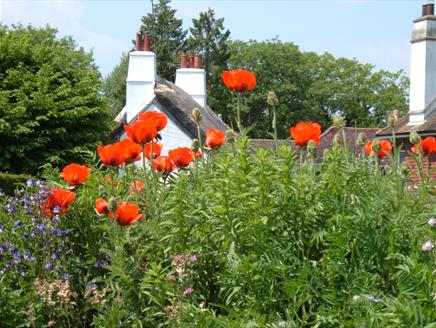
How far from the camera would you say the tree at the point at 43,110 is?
48.5 ft

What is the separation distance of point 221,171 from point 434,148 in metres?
1.32

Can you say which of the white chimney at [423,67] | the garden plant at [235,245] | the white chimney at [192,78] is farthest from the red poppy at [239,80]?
the white chimney at [192,78]

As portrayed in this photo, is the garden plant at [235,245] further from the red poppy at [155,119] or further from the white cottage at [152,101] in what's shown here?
the white cottage at [152,101]

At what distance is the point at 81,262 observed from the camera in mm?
3846

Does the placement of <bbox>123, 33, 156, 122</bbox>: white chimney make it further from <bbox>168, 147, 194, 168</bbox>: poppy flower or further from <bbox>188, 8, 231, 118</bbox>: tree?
<bbox>188, 8, 231, 118</bbox>: tree

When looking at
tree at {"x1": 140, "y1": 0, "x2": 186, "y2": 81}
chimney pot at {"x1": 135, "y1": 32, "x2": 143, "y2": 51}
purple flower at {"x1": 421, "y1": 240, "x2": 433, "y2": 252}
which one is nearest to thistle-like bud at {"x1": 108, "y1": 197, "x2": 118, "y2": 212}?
purple flower at {"x1": 421, "y1": 240, "x2": 433, "y2": 252}

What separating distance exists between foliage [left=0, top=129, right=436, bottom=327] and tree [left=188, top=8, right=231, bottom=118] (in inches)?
1943

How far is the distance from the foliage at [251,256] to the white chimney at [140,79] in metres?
16.6

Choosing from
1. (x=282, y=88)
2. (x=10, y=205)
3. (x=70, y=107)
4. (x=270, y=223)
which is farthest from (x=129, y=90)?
(x=282, y=88)

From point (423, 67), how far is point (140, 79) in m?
7.92

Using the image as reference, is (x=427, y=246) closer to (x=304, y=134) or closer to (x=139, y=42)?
(x=304, y=134)

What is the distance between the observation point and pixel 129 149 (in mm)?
3857

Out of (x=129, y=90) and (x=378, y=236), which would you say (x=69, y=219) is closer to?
(x=378, y=236)

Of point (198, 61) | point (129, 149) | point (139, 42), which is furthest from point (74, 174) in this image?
point (198, 61)
